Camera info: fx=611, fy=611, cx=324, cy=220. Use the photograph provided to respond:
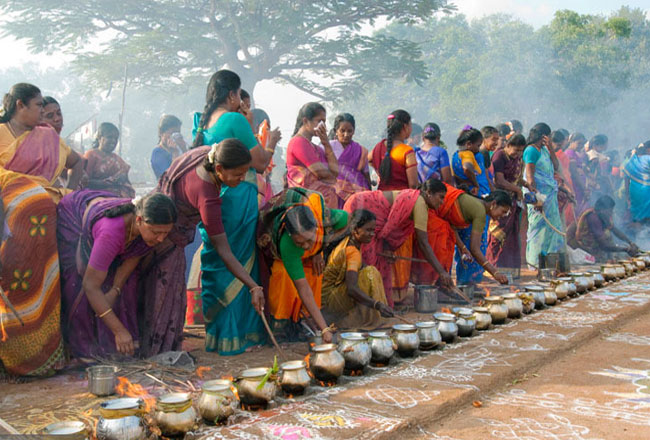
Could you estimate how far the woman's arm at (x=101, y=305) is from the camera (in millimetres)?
3357

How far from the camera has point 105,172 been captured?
20.3ft

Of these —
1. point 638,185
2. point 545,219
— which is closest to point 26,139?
point 545,219

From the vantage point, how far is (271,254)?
4.27m

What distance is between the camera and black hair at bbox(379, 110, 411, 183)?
5.99 meters

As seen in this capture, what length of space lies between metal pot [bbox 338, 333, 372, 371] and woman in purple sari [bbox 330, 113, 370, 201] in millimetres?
2804

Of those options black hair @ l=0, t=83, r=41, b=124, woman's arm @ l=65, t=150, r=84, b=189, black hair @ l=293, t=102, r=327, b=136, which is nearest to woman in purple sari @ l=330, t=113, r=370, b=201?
black hair @ l=293, t=102, r=327, b=136

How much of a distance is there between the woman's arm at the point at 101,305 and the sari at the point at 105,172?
280 cm

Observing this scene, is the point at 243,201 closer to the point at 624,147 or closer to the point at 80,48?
the point at 80,48

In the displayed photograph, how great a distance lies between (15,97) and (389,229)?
3221 millimetres

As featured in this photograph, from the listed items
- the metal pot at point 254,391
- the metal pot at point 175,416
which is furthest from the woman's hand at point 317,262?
the metal pot at point 175,416

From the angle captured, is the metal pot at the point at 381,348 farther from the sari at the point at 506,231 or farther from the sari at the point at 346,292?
the sari at the point at 506,231

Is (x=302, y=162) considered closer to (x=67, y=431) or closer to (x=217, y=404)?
(x=217, y=404)

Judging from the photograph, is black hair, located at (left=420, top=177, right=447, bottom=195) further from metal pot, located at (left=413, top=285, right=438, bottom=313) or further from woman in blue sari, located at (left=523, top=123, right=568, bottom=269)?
woman in blue sari, located at (left=523, top=123, right=568, bottom=269)

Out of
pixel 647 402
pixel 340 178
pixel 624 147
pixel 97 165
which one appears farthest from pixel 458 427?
pixel 624 147
